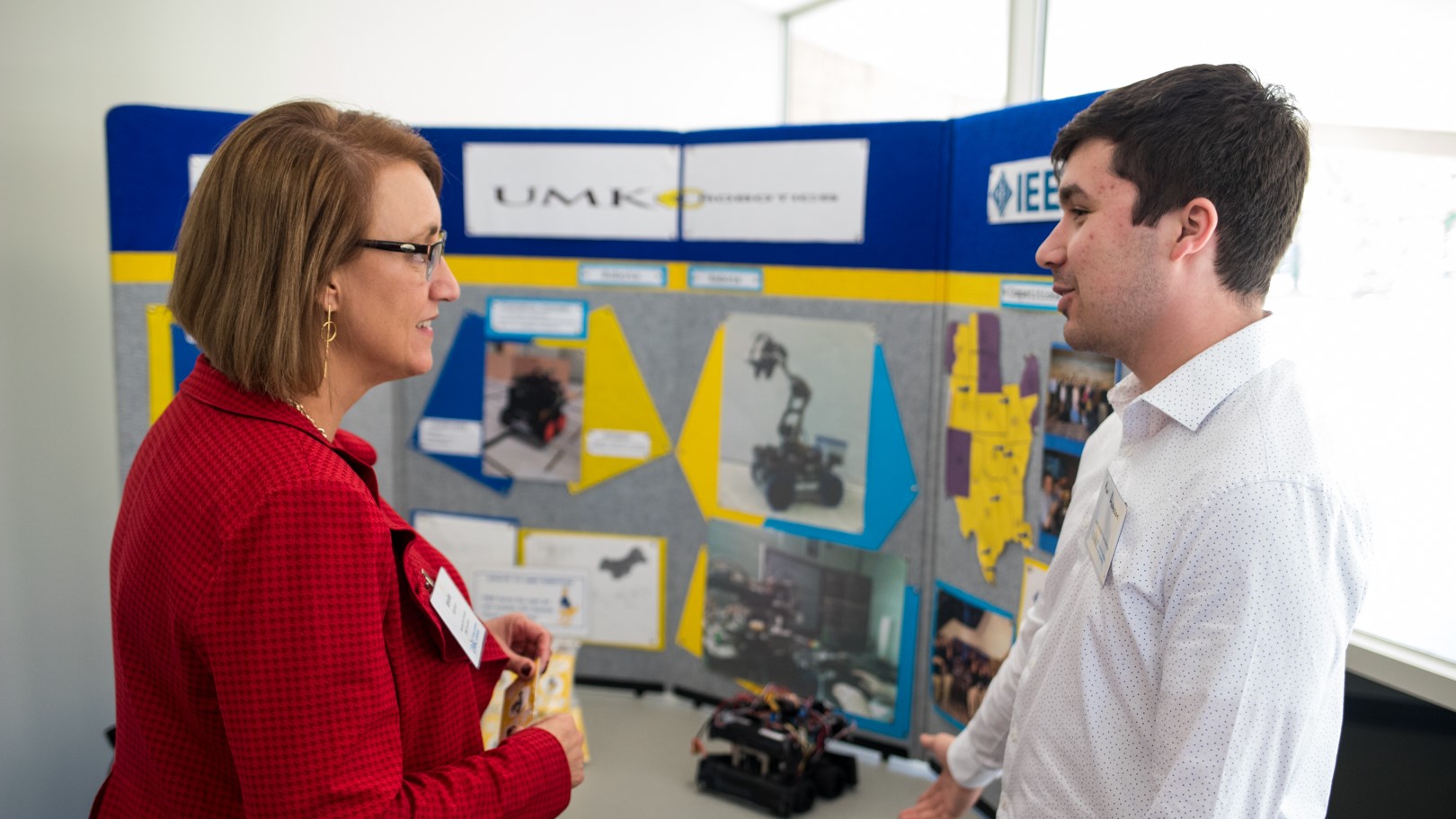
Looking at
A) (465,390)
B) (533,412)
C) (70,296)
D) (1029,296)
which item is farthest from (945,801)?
(70,296)

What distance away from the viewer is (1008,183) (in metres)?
1.43

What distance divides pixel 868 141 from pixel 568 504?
91cm

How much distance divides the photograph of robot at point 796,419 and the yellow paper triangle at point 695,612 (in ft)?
0.51

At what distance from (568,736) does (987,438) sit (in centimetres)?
86

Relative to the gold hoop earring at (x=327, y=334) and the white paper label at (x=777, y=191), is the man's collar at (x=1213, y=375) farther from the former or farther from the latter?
the white paper label at (x=777, y=191)

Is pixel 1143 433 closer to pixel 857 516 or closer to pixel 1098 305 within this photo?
pixel 1098 305

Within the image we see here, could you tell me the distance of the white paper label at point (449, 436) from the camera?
1.94 meters

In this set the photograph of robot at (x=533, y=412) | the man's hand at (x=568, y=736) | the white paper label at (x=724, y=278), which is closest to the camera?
the man's hand at (x=568, y=736)

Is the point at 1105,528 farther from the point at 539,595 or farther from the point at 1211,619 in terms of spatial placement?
the point at 539,595

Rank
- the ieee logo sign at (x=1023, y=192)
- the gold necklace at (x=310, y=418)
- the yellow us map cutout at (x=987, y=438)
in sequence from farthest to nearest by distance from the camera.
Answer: the yellow us map cutout at (x=987, y=438) → the ieee logo sign at (x=1023, y=192) → the gold necklace at (x=310, y=418)

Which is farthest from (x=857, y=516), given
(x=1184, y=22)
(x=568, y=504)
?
(x=1184, y=22)

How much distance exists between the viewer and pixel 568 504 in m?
1.95

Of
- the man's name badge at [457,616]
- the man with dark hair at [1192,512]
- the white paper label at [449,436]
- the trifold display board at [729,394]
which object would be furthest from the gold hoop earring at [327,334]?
the white paper label at [449,436]

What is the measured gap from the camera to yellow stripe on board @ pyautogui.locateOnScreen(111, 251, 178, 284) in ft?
5.70
